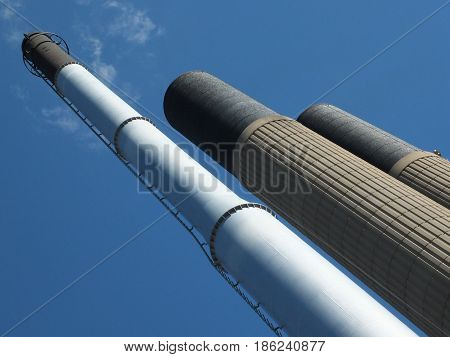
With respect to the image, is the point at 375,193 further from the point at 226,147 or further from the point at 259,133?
the point at 226,147

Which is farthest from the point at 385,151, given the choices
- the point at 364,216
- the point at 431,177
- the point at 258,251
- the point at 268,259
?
the point at 268,259

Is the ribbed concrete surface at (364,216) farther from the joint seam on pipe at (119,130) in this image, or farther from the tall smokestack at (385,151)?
the joint seam on pipe at (119,130)

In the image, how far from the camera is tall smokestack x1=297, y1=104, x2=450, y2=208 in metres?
45.4

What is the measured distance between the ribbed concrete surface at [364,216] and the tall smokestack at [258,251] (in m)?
11.5

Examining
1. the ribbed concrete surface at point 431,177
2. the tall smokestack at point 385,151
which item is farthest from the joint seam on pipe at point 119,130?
the ribbed concrete surface at point 431,177

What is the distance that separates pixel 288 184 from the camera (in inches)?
1709

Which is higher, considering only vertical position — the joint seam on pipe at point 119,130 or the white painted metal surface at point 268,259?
the joint seam on pipe at point 119,130

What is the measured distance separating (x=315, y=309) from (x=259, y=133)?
94.2 feet

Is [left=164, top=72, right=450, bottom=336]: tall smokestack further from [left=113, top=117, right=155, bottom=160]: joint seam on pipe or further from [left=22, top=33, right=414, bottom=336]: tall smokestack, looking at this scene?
[left=22, top=33, right=414, bottom=336]: tall smokestack

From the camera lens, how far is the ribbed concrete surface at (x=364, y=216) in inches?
1293

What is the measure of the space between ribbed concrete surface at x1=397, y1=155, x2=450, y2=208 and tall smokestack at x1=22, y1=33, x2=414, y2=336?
22.5 metres

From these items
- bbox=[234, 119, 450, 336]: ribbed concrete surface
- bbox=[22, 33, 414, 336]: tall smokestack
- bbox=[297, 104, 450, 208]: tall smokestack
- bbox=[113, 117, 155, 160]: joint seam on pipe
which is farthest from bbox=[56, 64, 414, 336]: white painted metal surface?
bbox=[297, 104, 450, 208]: tall smokestack

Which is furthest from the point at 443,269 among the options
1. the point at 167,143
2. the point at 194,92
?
the point at 194,92

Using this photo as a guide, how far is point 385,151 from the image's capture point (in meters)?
51.0
